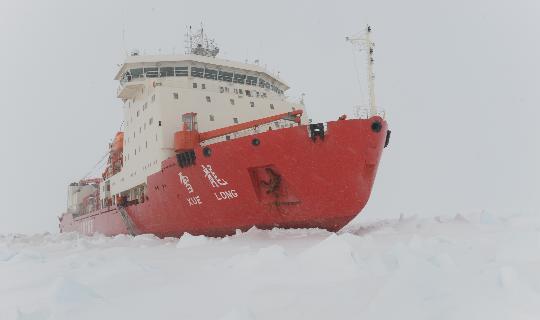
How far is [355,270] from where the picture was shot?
4.46 m

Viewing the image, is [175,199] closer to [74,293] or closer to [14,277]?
[14,277]

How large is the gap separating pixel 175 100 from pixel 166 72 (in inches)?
85.8

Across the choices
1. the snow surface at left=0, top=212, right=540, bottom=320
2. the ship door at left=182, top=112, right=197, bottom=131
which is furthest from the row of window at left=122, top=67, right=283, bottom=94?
the snow surface at left=0, top=212, right=540, bottom=320

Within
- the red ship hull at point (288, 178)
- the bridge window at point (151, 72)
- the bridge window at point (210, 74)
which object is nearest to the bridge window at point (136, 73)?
the bridge window at point (151, 72)

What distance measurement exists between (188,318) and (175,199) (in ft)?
28.6

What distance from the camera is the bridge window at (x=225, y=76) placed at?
1560 cm

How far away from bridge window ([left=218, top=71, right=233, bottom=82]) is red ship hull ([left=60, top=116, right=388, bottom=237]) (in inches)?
227

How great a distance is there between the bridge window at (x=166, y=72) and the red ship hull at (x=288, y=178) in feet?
18.7

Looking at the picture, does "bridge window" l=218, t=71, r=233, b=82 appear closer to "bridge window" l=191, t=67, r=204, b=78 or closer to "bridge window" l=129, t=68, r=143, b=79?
"bridge window" l=191, t=67, r=204, b=78

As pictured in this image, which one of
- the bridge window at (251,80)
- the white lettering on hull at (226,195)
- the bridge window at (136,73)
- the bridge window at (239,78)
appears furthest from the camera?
the bridge window at (251,80)

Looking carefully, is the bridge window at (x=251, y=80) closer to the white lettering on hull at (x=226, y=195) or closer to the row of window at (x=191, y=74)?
the row of window at (x=191, y=74)

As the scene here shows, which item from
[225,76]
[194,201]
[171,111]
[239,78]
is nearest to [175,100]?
[171,111]

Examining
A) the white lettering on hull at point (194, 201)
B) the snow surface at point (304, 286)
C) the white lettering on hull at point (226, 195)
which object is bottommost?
the snow surface at point (304, 286)

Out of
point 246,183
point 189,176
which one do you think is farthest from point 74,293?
point 189,176
